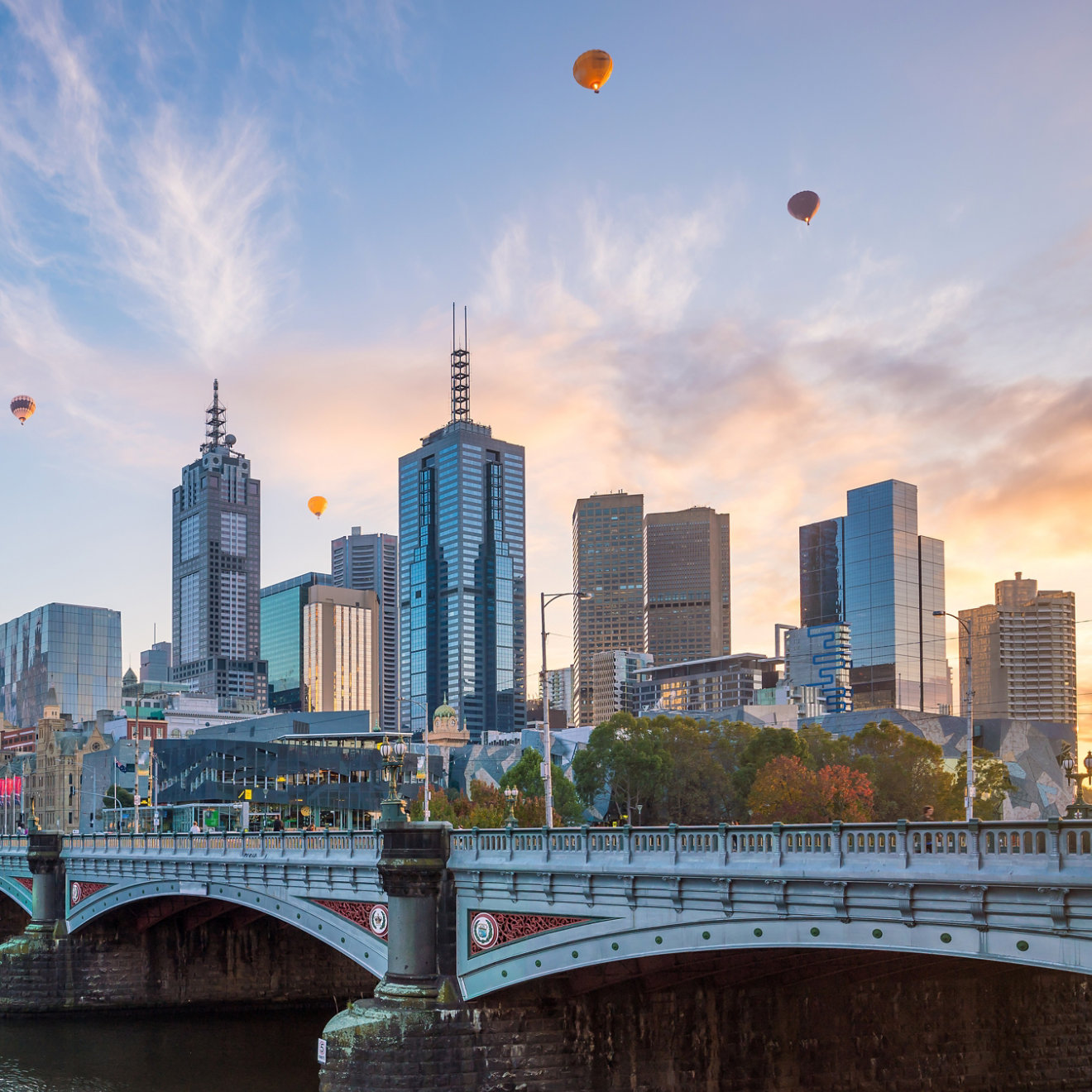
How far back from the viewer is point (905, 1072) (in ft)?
138

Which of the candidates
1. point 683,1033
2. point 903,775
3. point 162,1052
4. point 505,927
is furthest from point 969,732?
point 903,775

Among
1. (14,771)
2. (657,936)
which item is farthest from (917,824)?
(14,771)

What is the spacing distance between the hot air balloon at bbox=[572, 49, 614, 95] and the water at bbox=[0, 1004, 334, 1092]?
4016cm

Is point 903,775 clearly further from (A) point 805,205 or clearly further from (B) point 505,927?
(B) point 505,927

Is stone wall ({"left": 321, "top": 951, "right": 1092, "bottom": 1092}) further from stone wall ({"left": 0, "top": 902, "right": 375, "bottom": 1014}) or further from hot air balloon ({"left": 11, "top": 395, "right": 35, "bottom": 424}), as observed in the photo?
hot air balloon ({"left": 11, "top": 395, "right": 35, "bottom": 424})

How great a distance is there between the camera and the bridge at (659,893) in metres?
26.4

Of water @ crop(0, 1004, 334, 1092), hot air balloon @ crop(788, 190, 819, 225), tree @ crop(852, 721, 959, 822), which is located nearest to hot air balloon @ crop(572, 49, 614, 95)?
hot air balloon @ crop(788, 190, 819, 225)

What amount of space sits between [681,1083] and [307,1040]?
1006 inches

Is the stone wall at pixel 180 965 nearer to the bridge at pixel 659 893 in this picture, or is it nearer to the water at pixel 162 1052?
the water at pixel 162 1052

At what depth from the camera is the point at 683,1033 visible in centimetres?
4022

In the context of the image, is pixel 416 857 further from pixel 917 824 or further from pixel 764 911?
pixel 917 824

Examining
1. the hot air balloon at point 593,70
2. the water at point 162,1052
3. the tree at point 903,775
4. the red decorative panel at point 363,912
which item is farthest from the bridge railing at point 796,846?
the tree at point 903,775

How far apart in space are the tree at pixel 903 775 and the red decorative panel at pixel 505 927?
7101 centimetres

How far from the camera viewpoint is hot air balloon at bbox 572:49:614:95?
179ft
